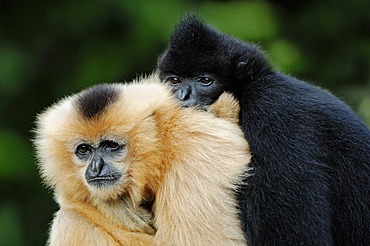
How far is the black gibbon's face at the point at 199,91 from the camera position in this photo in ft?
22.5

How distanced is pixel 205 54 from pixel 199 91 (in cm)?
30

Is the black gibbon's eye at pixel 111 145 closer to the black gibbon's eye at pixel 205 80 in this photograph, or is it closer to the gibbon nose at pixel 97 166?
the gibbon nose at pixel 97 166

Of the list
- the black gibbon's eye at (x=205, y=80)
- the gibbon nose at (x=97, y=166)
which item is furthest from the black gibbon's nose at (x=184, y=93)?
the gibbon nose at (x=97, y=166)

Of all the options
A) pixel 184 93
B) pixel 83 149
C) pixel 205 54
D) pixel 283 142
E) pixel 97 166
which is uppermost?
pixel 205 54

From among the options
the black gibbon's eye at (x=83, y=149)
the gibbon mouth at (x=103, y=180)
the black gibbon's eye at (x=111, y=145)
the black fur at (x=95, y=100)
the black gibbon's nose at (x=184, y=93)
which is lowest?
the gibbon mouth at (x=103, y=180)

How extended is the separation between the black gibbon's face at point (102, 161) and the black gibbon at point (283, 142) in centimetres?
68

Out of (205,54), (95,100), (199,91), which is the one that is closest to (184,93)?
(199,91)

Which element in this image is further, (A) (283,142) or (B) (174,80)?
(B) (174,80)

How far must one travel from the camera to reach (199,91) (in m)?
6.87

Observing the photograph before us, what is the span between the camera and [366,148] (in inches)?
259

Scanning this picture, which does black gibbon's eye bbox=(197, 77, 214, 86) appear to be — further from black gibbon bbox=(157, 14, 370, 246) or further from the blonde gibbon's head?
the blonde gibbon's head

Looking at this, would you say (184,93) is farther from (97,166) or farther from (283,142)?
(283,142)

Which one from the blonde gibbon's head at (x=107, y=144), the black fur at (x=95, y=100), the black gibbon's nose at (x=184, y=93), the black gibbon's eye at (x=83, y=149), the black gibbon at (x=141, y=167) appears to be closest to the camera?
the black gibbon at (x=141, y=167)

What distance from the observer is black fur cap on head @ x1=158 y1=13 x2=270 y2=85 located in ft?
22.5
